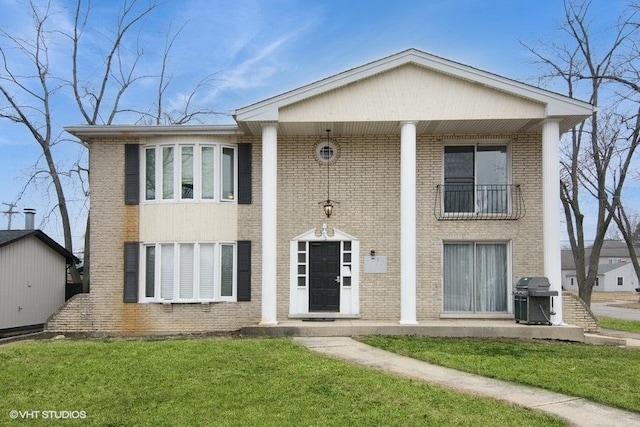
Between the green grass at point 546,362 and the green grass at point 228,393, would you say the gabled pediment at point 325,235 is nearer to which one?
the green grass at point 546,362

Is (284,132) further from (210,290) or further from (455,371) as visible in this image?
(455,371)

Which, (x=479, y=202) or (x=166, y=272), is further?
(x=479, y=202)

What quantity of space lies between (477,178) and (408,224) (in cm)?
260

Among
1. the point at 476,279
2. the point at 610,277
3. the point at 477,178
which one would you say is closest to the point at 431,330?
the point at 476,279

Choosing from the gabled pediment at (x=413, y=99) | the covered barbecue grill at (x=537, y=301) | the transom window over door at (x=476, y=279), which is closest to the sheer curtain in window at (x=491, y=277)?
the transom window over door at (x=476, y=279)

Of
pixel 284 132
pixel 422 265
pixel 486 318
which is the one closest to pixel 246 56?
pixel 284 132

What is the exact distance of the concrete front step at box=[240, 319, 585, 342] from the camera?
465 inches

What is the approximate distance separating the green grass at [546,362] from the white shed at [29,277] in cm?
988

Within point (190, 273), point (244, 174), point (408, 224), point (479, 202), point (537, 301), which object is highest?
A: point (244, 174)

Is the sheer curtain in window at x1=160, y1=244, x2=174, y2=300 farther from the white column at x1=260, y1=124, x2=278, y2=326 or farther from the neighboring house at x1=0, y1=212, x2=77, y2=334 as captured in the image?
the neighboring house at x1=0, y1=212, x2=77, y2=334

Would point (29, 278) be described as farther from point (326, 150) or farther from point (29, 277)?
point (326, 150)

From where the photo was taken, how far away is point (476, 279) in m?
13.6

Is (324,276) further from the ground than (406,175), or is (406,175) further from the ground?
(406,175)

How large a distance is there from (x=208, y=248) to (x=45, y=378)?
6.08 m
